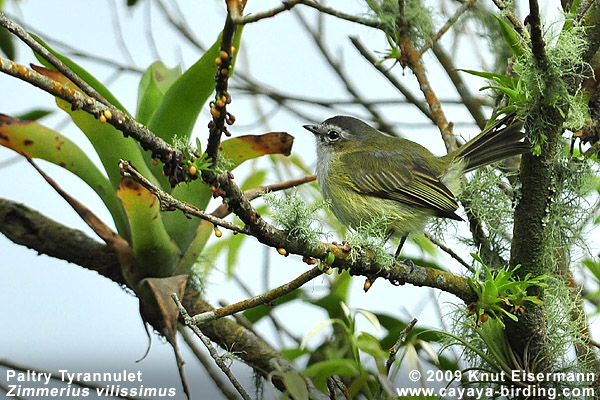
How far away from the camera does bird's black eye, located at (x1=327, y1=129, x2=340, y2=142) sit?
3760 mm

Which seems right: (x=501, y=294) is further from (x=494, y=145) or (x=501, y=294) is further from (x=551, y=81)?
(x=494, y=145)

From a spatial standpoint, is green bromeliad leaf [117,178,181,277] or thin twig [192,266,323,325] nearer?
thin twig [192,266,323,325]

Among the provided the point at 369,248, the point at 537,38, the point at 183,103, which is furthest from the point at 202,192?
the point at 537,38

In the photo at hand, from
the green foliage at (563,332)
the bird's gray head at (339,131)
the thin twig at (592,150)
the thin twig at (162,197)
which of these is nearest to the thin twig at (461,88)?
the bird's gray head at (339,131)

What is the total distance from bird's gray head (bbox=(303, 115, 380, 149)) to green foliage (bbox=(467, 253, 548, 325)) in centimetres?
165

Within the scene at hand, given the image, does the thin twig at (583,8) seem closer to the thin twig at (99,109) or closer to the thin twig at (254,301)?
the thin twig at (254,301)

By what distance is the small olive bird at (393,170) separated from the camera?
2930 mm

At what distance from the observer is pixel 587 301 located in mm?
3008

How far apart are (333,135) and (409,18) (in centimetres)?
73

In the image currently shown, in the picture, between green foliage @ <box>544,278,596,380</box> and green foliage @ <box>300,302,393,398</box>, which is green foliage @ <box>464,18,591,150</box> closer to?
green foliage @ <box>544,278,596,380</box>

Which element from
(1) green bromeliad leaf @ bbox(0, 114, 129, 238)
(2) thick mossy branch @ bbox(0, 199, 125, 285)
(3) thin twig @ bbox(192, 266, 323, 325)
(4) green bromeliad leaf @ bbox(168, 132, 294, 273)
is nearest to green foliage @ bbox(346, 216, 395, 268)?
(3) thin twig @ bbox(192, 266, 323, 325)

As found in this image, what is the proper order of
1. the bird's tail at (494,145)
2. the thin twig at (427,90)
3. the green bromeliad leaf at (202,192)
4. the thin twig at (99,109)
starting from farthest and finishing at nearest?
1. the thin twig at (427,90)
2. the bird's tail at (494,145)
3. the green bromeliad leaf at (202,192)
4. the thin twig at (99,109)

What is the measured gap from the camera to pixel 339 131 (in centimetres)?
376

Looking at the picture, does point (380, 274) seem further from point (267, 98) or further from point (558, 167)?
point (267, 98)
